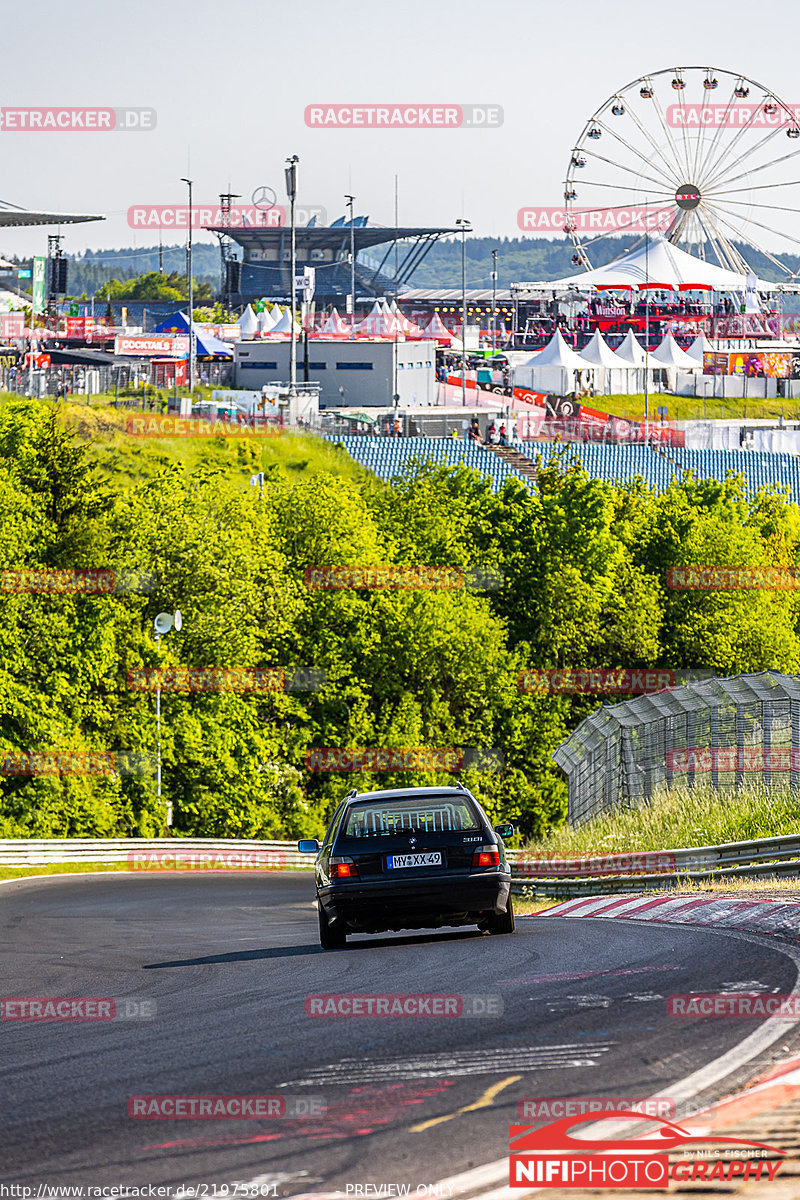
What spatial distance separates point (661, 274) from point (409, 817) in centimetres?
15859

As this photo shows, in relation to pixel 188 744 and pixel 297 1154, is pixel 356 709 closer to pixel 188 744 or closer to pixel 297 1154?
pixel 188 744

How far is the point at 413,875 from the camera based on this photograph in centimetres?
1192

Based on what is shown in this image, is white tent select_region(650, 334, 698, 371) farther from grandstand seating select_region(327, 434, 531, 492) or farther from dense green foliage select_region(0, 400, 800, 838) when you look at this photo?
dense green foliage select_region(0, 400, 800, 838)

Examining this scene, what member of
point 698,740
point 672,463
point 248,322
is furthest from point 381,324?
point 698,740

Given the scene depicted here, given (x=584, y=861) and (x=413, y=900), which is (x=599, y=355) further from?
(x=413, y=900)

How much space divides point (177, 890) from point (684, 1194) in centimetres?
2241

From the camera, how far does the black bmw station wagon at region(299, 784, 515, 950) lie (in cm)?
1187

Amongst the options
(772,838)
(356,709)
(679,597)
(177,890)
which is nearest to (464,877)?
(772,838)

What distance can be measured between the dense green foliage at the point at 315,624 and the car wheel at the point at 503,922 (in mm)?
29472

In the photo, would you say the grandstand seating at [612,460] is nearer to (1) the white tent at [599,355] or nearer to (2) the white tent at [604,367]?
(2) the white tent at [604,367]

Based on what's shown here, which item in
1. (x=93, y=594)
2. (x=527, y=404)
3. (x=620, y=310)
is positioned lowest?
(x=93, y=594)

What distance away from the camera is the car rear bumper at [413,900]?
11836mm

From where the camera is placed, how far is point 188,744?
141 ft

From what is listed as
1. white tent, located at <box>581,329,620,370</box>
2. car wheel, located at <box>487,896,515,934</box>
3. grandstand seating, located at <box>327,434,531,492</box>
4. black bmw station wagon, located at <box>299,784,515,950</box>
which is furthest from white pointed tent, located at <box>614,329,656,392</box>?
black bmw station wagon, located at <box>299,784,515,950</box>
